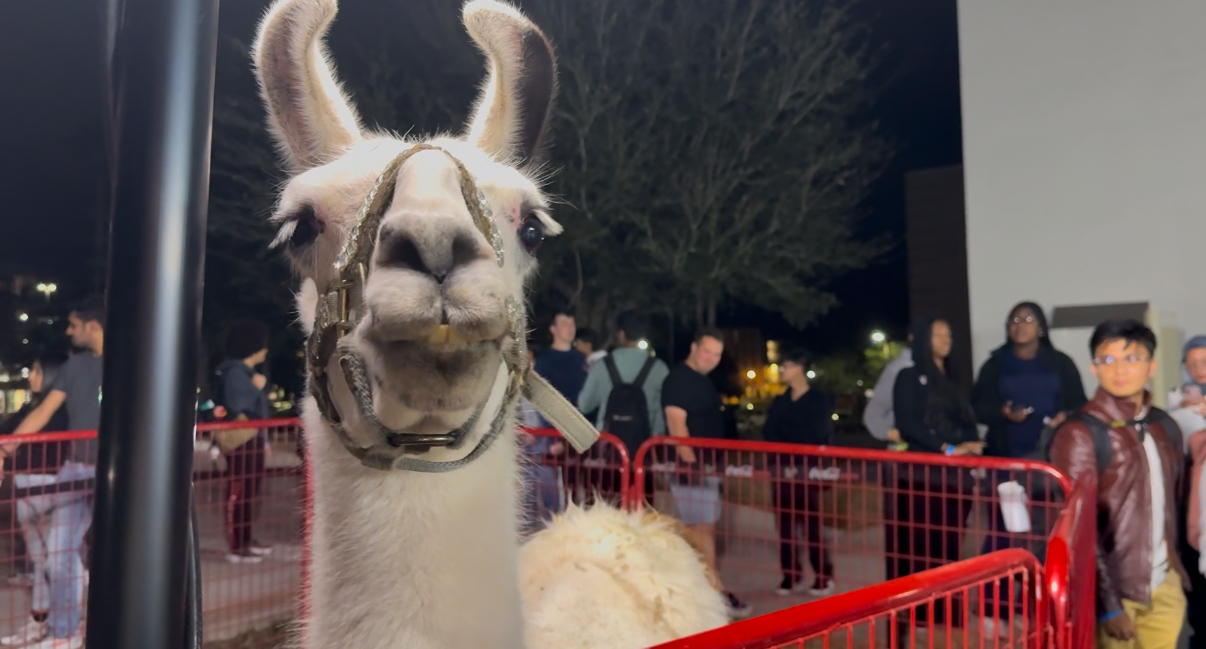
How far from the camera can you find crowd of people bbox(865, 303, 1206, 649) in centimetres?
262

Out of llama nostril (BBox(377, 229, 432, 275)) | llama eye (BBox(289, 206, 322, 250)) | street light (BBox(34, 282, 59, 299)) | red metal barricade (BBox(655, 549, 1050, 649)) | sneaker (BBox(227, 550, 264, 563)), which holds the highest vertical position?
street light (BBox(34, 282, 59, 299))

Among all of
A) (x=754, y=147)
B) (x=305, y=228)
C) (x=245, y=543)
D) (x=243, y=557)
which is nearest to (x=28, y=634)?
(x=243, y=557)

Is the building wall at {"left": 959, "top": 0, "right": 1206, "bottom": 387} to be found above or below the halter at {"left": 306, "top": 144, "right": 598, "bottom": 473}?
above

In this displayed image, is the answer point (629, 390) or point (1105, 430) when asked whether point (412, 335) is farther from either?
point (629, 390)

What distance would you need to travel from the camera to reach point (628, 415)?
415cm

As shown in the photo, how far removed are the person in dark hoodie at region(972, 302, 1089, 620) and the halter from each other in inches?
124

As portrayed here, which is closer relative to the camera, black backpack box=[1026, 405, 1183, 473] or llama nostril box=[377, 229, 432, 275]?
llama nostril box=[377, 229, 432, 275]

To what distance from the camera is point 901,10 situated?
521 inches

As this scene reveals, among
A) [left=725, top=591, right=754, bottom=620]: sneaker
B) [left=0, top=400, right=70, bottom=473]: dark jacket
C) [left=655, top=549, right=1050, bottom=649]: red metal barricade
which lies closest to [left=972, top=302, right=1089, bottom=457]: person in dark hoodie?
[left=725, top=591, right=754, bottom=620]: sneaker

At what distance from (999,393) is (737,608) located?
1.67m

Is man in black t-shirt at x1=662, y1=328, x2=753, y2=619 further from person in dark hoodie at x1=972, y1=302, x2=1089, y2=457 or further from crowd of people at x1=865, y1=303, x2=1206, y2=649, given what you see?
person in dark hoodie at x1=972, y1=302, x2=1089, y2=457

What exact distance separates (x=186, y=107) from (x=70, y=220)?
590cm

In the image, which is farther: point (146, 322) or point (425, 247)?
point (425, 247)

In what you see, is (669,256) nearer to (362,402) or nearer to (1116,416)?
(1116,416)
